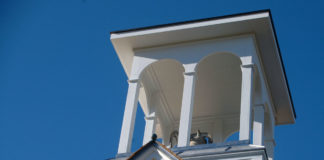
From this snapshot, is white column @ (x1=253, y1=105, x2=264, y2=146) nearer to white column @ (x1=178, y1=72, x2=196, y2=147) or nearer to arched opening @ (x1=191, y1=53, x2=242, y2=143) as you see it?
arched opening @ (x1=191, y1=53, x2=242, y2=143)

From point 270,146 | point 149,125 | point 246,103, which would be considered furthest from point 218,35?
point 270,146

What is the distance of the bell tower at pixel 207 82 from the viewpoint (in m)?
21.8

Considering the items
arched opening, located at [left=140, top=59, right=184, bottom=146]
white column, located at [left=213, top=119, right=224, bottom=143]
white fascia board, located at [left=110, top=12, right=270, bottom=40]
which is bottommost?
white column, located at [left=213, top=119, right=224, bottom=143]

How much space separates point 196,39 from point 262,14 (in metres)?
2.19

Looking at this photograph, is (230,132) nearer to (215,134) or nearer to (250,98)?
(215,134)

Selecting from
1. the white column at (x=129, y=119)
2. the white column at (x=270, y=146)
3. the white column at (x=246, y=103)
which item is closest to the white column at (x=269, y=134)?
the white column at (x=270, y=146)

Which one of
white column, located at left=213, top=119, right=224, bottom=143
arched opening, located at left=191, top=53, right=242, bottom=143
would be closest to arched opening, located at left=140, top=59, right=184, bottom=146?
arched opening, located at left=191, top=53, right=242, bottom=143

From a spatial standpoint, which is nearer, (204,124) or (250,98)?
(250,98)

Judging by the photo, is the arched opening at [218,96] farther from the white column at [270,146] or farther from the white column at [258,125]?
the white column at [258,125]

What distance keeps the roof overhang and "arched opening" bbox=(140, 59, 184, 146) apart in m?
0.80

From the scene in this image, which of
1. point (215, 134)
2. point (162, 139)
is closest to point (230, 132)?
point (215, 134)

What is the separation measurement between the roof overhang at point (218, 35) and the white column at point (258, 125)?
1.61 metres

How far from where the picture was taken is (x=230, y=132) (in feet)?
84.4

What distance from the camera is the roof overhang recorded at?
2294 centimetres
